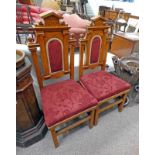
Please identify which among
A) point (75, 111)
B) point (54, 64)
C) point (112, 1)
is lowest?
point (75, 111)

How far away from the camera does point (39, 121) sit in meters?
1.26

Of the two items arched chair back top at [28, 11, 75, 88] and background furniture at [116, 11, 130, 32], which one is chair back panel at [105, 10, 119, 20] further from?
arched chair back top at [28, 11, 75, 88]

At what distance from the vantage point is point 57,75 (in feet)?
4.21

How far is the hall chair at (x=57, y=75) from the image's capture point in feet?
3.28

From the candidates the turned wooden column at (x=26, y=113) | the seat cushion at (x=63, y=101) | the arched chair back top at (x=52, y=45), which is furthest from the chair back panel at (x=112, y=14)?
the turned wooden column at (x=26, y=113)

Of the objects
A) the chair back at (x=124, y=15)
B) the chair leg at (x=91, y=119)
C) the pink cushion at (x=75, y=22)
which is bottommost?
the chair leg at (x=91, y=119)

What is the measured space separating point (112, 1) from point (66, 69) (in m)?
4.51

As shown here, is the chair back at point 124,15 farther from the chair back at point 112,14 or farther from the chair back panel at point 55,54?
the chair back panel at point 55,54

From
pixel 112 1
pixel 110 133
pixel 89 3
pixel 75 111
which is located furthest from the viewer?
pixel 89 3

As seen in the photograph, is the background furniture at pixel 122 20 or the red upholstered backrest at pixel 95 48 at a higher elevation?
the background furniture at pixel 122 20

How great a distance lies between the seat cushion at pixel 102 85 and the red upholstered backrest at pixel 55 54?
1.07ft

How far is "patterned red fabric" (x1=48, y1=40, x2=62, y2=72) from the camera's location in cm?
113

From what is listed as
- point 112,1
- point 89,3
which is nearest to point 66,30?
point 112,1
